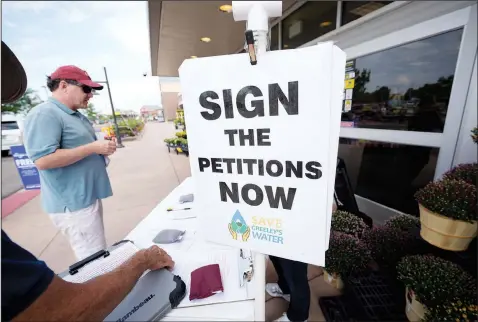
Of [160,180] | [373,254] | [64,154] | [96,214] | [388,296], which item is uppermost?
[64,154]

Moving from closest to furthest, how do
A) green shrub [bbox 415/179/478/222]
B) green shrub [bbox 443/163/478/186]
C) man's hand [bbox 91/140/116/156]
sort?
1. man's hand [bbox 91/140/116/156]
2. green shrub [bbox 415/179/478/222]
3. green shrub [bbox 443/163/478/186]

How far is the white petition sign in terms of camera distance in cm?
47

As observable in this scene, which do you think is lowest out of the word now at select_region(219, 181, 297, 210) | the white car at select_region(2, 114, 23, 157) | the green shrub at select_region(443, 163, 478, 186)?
the green shrub at select_region(443, 163, 478, 186)

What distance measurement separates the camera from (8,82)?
562mm

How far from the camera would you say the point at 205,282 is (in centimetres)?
86

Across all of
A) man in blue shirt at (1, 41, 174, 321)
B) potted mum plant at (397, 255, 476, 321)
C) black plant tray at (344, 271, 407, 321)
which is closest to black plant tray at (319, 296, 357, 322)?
black plant tray at (344, 271, 407, 321)

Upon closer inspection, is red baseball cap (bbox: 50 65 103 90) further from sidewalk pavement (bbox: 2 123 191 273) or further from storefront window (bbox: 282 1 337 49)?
storefront window (bbox: 282 1 337 49)

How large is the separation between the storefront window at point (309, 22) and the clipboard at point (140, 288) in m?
2.95

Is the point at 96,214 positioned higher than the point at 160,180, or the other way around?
the point at 160,180

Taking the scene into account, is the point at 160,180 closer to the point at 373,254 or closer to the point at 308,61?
the point at 308,61

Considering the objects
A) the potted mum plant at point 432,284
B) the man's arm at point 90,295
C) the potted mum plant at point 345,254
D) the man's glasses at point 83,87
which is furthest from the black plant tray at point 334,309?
the man's glasses at point 83,87

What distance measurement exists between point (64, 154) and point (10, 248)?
1.31 ft

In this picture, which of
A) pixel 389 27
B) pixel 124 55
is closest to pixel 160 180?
pixel 124 55

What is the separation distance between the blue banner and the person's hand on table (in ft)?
1.77
